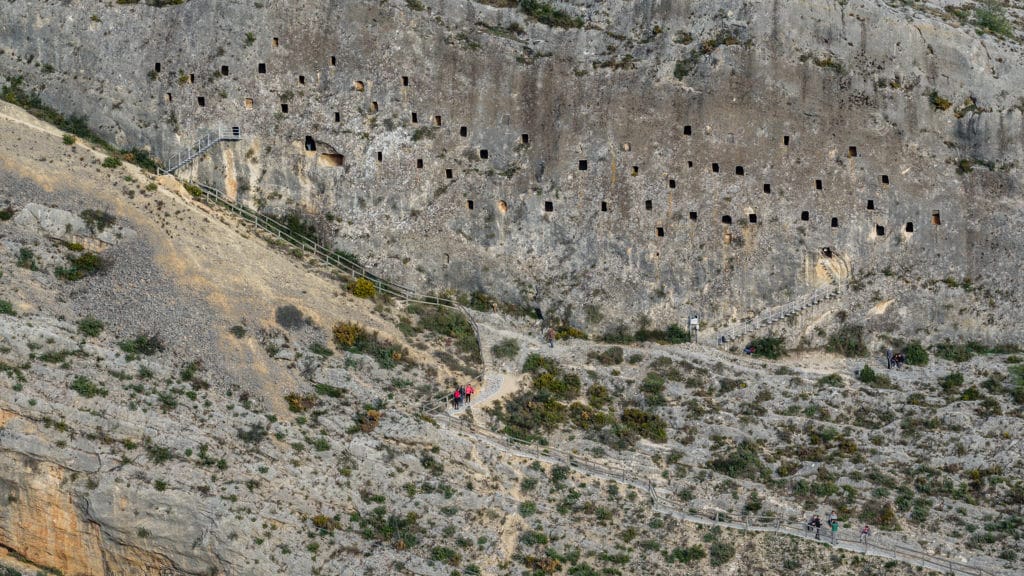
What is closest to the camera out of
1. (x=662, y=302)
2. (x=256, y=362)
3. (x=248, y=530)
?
(x=248, y=530)

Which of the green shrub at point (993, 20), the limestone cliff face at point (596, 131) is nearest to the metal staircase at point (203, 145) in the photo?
the limestone cliff face at point (596, 131)

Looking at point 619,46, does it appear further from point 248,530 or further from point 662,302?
point 248,530

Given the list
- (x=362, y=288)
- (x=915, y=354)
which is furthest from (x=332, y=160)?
(x=915, y=354)

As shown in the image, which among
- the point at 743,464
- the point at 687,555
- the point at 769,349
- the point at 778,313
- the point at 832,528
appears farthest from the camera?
the point at 778,313

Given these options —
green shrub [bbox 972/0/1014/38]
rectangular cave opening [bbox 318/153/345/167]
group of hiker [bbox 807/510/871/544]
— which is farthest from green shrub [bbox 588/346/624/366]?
green shrub [bbox 972/0/1014/38]

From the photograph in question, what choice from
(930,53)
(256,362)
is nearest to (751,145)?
(930,53)

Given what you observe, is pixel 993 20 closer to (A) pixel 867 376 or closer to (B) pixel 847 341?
(B) pixel 847 341

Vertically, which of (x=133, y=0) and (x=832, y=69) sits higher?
(x=832, y=69)
